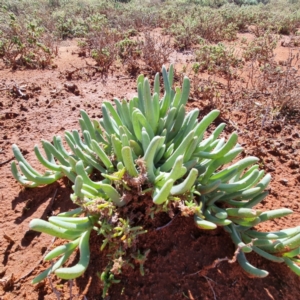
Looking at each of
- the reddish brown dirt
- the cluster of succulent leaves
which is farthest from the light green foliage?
the cluster of succulent leaves

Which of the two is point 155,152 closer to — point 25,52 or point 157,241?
point 157,241

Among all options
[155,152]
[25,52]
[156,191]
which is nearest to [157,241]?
[156,191]

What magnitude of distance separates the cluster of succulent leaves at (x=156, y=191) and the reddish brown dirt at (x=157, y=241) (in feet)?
0.47

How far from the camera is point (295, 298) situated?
6.21 feet

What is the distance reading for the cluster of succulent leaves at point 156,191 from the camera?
1.75 meters

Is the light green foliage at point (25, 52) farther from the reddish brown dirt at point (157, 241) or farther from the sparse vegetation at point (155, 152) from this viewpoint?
the reddish brown dirt at point (157, 241)

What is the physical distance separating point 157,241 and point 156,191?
434 millimetres

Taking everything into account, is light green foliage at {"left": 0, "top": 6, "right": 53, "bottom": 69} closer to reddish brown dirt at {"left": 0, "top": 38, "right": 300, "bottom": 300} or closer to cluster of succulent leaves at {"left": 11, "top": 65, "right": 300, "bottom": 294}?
reddish brown dirt at {"left": 0, "top": 38, "right": 300, "bottom": 300}

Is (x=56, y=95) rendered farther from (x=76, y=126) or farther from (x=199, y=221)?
(x=199, y=221)

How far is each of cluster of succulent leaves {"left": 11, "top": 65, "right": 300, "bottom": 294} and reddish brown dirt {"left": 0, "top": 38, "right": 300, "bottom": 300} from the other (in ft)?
0.47

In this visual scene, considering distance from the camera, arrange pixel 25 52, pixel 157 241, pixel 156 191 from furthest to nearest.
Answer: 1. pixel 25 52
2. pixel 157 241
3. pixel 156 191

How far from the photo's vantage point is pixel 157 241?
6.72 feet

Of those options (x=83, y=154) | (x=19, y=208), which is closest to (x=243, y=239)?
(x=83, y=154)

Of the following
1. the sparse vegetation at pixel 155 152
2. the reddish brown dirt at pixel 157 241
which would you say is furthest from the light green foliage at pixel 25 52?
the reddish brown dirt at pixel 157 241
